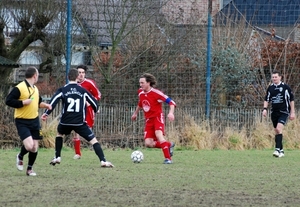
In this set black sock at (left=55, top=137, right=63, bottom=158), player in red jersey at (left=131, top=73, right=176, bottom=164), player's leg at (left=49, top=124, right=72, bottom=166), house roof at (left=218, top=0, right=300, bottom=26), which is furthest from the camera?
house roof at (left=218, top=0, right=300, bottom=26)

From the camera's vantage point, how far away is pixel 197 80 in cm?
1994

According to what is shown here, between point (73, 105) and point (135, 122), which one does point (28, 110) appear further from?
point (135, 122)

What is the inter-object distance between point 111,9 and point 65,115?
26.3 feet

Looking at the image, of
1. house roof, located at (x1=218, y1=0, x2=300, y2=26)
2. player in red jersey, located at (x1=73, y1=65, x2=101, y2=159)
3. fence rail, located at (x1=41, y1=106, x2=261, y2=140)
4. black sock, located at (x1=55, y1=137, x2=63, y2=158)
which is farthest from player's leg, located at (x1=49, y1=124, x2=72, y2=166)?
house roof, located at (x1=218, y1=0, x2=300, y2=26)

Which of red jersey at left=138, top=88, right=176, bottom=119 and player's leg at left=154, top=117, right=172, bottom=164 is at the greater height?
red jersey at left=138, top=88, right=176, bottom=119

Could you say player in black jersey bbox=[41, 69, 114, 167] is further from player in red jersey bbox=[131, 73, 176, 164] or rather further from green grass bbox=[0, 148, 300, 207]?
player in red jersey bbox=[131, 73, 176, 164]

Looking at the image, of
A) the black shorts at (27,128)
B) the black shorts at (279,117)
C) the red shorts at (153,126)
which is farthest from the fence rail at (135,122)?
the black shorts at (27,128)

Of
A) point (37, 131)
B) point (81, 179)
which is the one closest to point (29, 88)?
point (37, 131)

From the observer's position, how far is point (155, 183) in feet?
33.0

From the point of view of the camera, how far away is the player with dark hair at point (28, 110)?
35.1 feet

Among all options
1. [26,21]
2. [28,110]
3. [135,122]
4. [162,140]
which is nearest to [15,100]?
[28,110]

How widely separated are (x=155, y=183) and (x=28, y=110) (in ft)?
7.41

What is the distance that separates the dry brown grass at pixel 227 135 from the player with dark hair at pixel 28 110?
8.28 meters

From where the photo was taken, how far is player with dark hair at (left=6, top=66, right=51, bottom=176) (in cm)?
1071
